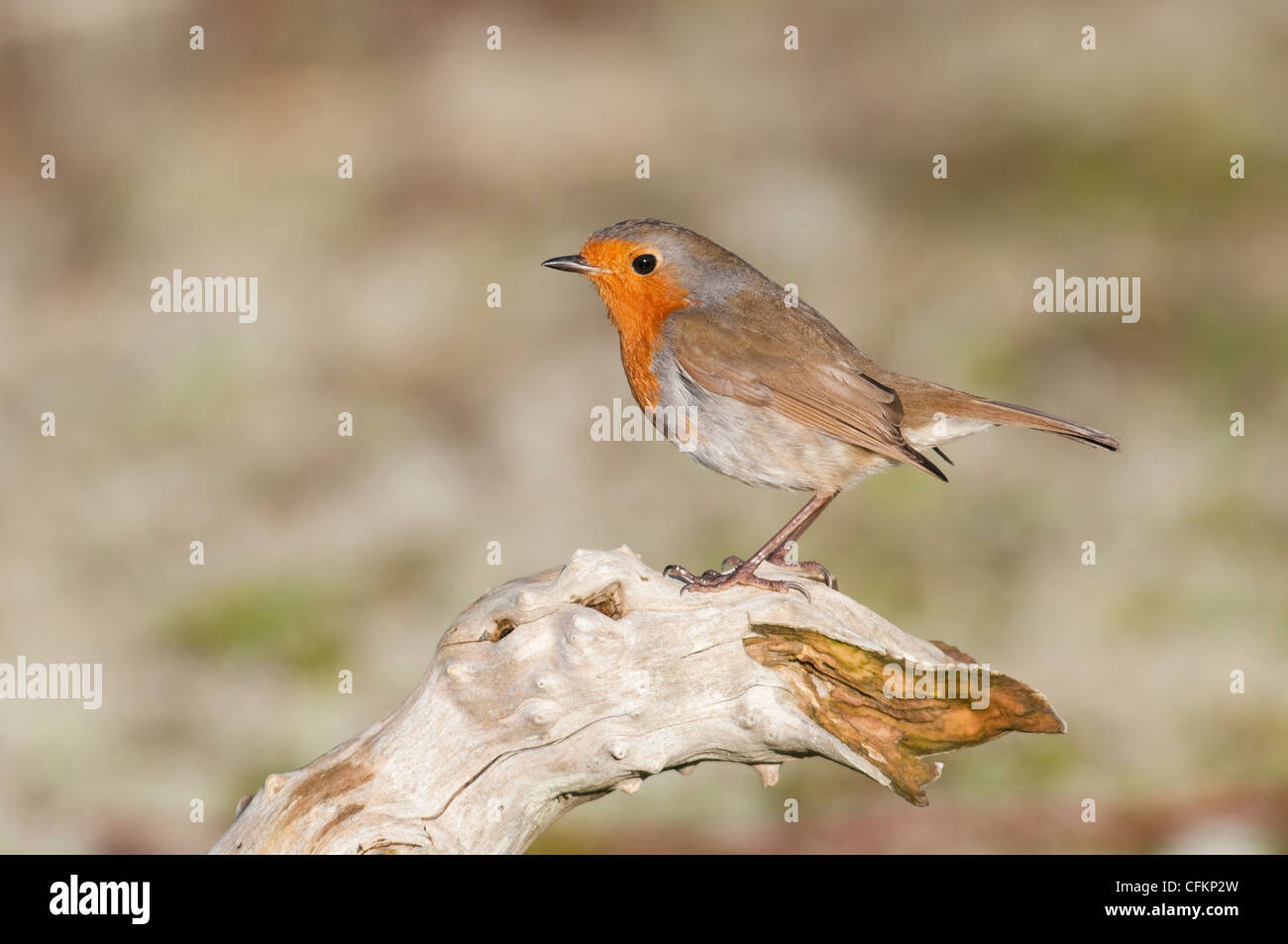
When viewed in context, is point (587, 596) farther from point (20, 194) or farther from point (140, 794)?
Result: point (20, 194)

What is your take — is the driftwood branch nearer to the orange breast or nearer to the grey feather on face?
the orange breast

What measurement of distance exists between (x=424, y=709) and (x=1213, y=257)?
9.07 meters

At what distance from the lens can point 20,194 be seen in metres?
11.9

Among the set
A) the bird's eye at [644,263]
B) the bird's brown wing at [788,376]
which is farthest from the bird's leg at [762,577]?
the bird's eye at [644,263]

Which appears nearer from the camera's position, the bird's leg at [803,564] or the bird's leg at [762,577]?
the bird's leg at [762,577]

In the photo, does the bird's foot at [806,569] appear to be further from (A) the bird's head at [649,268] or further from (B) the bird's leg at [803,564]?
(A) the bird's head at [649,268]

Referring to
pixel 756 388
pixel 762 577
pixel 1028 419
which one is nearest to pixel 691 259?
pixel 756 388

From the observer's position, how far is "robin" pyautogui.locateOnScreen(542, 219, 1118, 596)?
4996mm

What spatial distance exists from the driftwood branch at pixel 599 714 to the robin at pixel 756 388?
1.04 feet

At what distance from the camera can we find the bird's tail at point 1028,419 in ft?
16.1

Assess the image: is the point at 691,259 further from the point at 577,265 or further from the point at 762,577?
the point at 762,577

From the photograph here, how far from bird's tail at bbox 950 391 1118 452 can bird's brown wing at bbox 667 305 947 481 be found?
0.91 feet

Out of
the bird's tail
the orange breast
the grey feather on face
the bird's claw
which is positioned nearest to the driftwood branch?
the bird's claw

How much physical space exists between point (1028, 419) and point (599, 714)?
193cm
